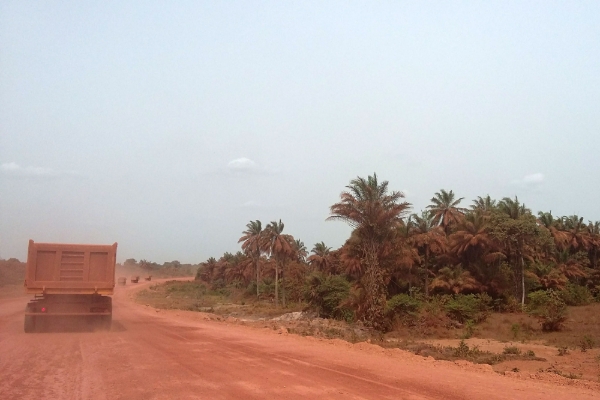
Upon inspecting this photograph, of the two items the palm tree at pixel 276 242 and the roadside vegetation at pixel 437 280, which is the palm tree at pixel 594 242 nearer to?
the roadside vegetation at pixel 437 280

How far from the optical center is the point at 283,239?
57.2m

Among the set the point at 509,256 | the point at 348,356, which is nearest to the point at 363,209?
the point at 348,356

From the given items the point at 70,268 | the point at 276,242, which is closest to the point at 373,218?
the point at 70,268

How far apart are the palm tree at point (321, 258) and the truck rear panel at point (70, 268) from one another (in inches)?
1799

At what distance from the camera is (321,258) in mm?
62750

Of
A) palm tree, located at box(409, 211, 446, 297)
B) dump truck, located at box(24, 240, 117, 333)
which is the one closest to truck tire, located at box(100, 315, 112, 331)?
dump truck, located at box(24, 240, 117, 333)

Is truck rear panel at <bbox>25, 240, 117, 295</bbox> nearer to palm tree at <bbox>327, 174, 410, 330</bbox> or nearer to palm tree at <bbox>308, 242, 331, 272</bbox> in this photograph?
palm tree at <bbox>327, 174, 410, 330</bbox>

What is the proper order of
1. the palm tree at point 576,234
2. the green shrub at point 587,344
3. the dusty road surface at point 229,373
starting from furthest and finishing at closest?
the palm tree at point 576,234
the green shrub at point 587,344
the dusty road surface at point 229,373

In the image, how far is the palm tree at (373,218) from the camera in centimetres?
2964

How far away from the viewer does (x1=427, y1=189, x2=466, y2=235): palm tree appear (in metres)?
51.1

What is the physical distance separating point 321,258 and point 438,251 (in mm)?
18625

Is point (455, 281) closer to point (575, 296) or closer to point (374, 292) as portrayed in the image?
point (575, 296)

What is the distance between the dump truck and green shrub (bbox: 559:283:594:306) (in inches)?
1654

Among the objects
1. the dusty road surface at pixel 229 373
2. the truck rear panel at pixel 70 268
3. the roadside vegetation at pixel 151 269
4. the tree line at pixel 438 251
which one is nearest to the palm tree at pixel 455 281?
the tree line at pixel 438 251
